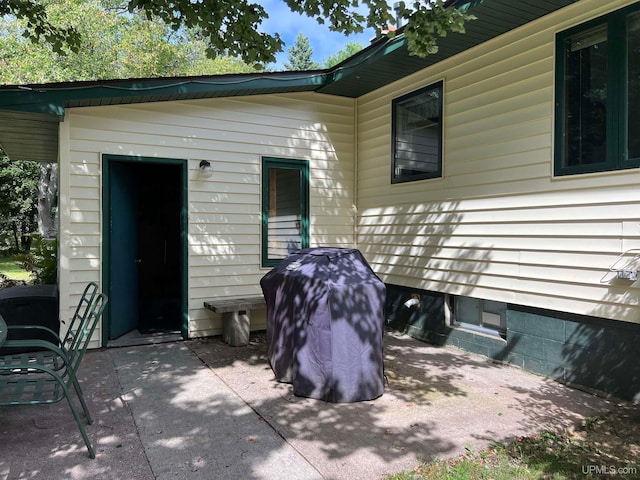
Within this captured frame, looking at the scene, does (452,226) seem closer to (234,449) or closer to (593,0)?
(593,0)

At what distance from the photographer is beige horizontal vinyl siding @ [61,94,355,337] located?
5.02 metres

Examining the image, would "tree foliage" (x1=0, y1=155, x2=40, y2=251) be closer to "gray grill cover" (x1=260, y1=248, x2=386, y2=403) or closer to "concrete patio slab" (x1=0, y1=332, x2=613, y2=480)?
"concrete patio slab" (x1=0, y1=332, x2=613, y2=480)

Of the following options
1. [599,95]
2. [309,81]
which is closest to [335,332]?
[599,95]

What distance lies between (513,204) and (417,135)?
1876mm

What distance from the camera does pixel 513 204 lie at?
4.46 meters

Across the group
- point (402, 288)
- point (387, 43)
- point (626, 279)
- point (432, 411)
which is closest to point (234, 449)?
point (432, 411)

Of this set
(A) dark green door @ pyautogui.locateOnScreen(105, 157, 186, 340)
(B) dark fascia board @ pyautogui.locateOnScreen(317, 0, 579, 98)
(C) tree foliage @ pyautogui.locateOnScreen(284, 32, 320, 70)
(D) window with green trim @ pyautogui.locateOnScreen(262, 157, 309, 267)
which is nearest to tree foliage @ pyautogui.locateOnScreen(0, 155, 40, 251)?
(A) dark green door @ pyautogui.locateOnScreen(105, 157, 186, 340)

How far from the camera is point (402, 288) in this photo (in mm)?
6039

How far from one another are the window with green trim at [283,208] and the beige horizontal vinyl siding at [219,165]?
0.11m

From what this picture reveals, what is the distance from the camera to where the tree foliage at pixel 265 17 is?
3256 millimetres

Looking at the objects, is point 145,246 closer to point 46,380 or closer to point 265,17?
point 46,380

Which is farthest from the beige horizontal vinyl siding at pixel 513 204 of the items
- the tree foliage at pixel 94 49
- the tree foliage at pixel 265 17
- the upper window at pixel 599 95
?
the tree foliage at pixel 94 49

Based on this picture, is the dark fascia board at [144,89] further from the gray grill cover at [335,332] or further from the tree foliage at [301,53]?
the tree foliage at [301,53]

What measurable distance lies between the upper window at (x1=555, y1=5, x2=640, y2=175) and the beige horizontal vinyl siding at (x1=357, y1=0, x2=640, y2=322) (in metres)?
0.10
